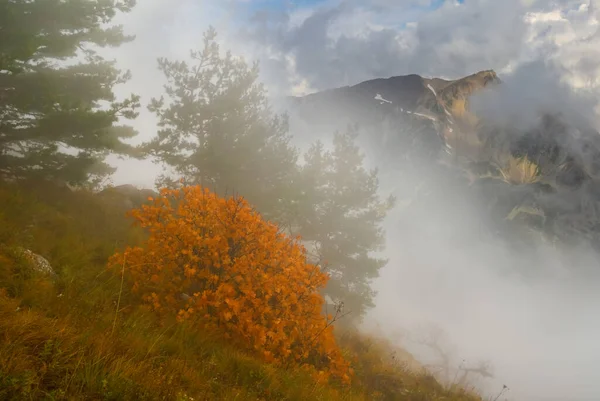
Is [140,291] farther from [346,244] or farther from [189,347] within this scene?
[346,244]

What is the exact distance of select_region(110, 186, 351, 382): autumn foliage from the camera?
629 centimetres

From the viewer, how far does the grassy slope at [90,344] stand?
2.89 metres

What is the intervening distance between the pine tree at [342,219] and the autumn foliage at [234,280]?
12.0m

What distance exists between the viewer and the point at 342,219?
20969 millimetres

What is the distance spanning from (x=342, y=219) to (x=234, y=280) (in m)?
14.5

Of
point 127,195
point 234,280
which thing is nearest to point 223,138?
point 127,195

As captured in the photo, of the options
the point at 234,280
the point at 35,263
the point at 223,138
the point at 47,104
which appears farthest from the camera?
the point at 223,138

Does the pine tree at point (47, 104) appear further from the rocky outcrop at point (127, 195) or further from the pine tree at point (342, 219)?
the pine tree at point (342, 219)

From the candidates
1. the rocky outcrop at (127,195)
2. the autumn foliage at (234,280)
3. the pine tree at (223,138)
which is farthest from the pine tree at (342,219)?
the autumn foliage at (234,280)

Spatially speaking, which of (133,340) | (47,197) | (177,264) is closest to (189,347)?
(133,340)

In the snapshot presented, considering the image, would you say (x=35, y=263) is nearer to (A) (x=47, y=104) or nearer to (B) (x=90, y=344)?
(B) (x=90, y=344)

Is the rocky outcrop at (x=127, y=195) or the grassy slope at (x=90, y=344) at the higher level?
the rocky outcrop at (x=127, y=195)

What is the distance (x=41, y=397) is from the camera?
2643 millimetres

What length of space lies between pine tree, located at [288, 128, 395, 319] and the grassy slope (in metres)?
10.6
